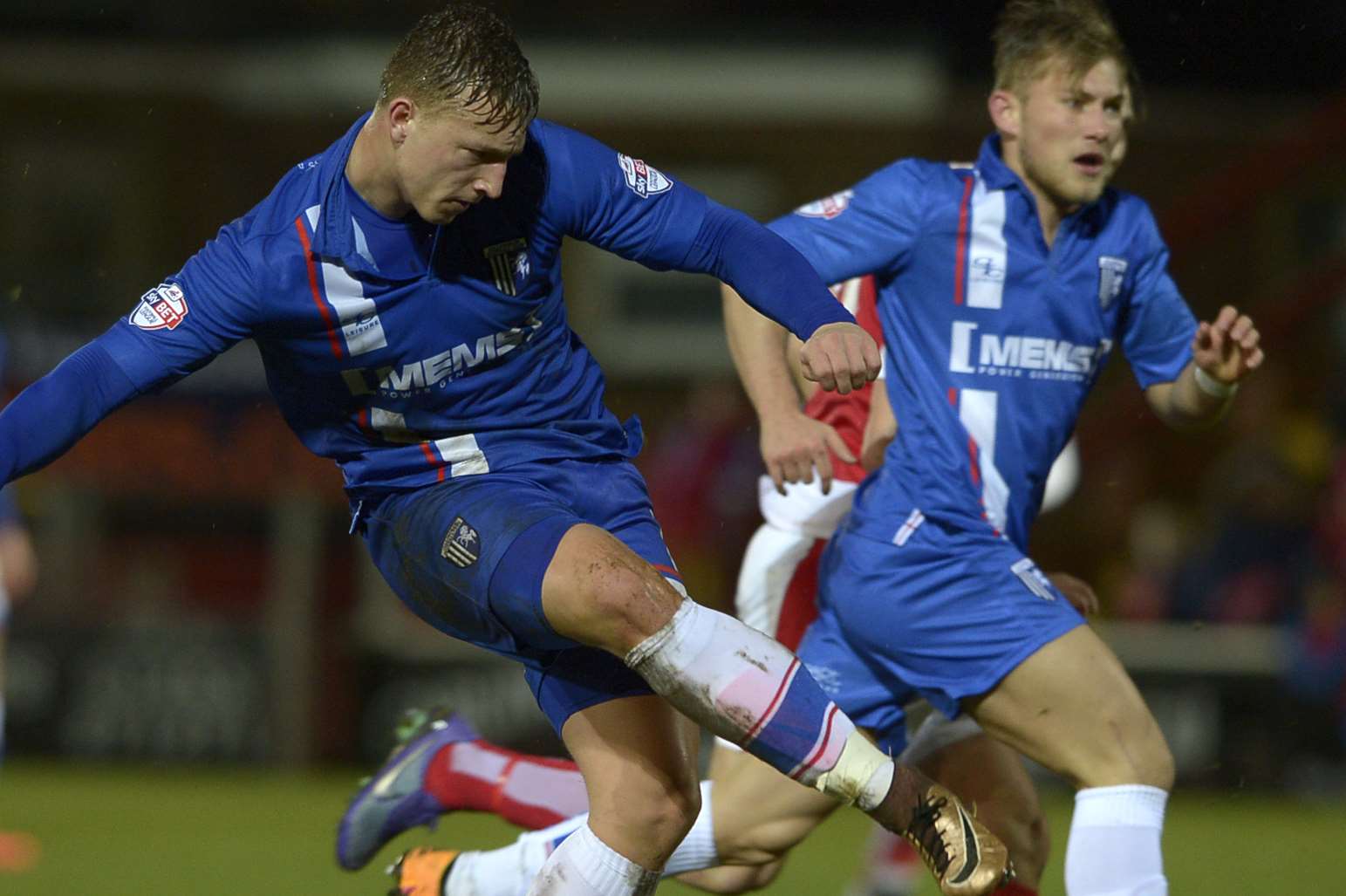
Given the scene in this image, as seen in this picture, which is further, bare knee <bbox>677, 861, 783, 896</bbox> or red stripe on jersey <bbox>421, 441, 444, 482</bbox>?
bare knee <bbox>677, 861, 783, 896</bbox>

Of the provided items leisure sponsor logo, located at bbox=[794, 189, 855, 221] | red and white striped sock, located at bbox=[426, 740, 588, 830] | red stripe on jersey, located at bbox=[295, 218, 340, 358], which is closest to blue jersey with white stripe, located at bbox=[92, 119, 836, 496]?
red stripe on jersey, located at bbox=[295, 218, 340, 358]

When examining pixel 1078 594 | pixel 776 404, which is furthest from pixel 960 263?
pixel 1078 594

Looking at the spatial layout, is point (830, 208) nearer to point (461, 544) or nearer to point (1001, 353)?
point (1001, 353)

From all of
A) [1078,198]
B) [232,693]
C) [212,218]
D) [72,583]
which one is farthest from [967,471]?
[212,218]

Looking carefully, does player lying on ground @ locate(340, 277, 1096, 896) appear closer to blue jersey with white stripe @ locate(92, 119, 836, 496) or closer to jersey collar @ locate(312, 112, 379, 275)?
blue jersey with white stripe @ locate(92, 119, 836, 496)

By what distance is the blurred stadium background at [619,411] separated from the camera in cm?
961

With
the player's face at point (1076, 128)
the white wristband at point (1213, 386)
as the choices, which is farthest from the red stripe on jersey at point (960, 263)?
the white wristband at point (1213, 386)

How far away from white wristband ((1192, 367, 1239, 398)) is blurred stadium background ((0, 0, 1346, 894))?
2.38 meters

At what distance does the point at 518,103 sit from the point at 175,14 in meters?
12.5

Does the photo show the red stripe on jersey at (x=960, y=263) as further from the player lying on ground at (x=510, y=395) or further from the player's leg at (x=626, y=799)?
the player's leg at (x=626, y=799)

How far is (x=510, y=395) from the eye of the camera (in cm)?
393

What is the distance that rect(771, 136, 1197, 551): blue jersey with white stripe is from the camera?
4.38m

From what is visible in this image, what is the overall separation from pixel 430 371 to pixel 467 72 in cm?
60

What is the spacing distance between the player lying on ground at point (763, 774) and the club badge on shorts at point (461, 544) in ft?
2.59
